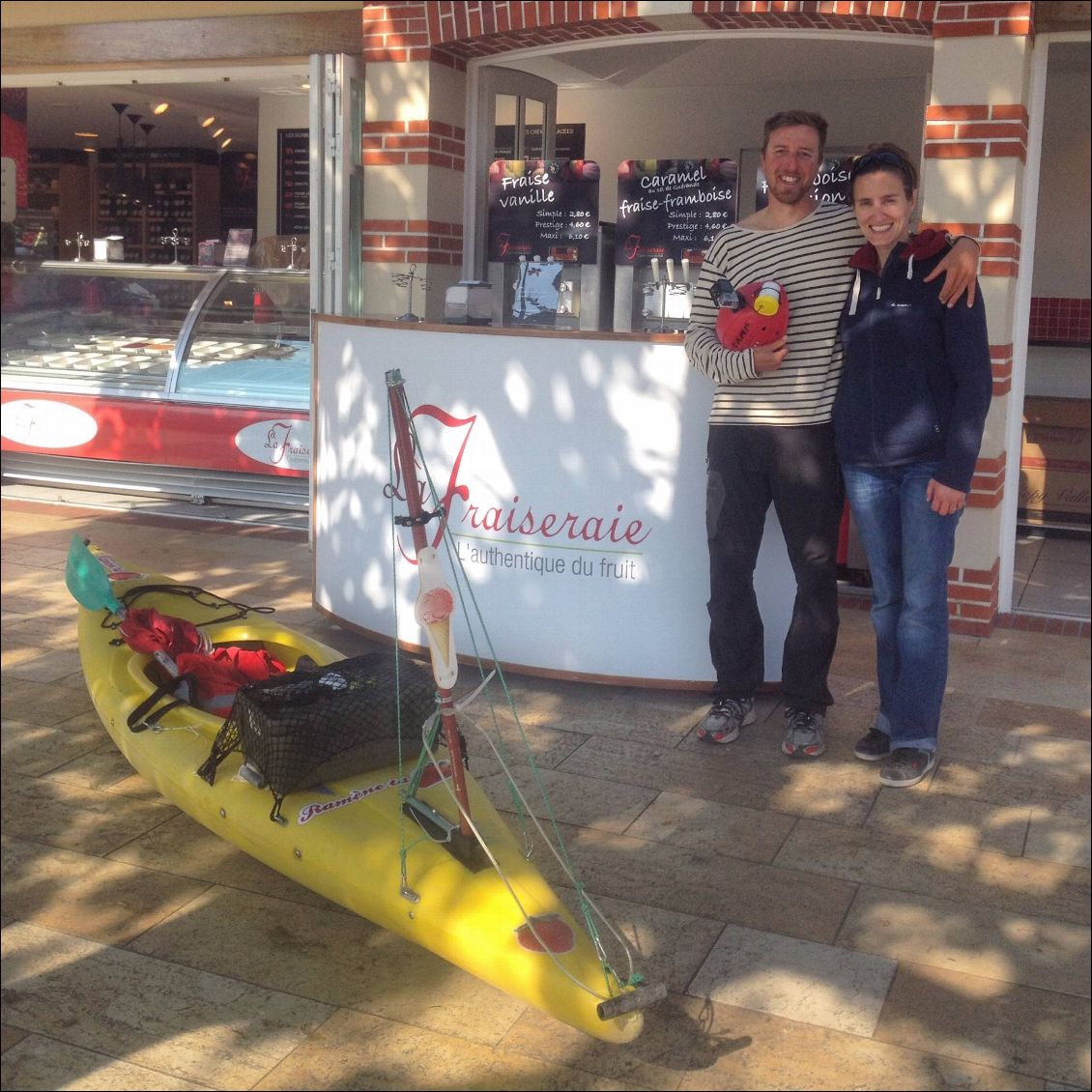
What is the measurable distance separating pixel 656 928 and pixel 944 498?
5.17 feet

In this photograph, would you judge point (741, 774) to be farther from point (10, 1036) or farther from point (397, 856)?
point (10, 1036)

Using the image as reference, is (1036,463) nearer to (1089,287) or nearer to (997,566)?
(1089,287)

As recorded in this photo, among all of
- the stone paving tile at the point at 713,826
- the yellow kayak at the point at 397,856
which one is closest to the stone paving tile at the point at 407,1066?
the yellow kayak at the point at 397,856

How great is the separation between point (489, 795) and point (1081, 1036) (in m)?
1.82

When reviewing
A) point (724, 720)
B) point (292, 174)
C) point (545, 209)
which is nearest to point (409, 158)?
point (545, 209)

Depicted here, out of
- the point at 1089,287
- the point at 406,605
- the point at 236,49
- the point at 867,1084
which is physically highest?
the point at 236,49

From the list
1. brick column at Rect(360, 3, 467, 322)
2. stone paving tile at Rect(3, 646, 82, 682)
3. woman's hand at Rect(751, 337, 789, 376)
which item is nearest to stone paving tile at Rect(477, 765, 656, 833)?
woman's hand at Rect(751, 337, 789, 376)

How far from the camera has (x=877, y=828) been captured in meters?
3.99

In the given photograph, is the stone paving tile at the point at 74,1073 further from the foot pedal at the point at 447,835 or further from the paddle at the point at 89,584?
the paddle at the point at 89,584

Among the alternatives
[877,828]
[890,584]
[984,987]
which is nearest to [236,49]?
[890,584]

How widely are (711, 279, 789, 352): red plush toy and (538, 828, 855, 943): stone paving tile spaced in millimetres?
1539

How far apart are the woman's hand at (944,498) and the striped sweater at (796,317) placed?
43cm

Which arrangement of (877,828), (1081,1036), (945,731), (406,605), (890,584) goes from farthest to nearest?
(406,605)
(945,731)
(890,584)
(877,828)
(1081,1036)

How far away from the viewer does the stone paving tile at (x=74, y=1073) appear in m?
2.74
